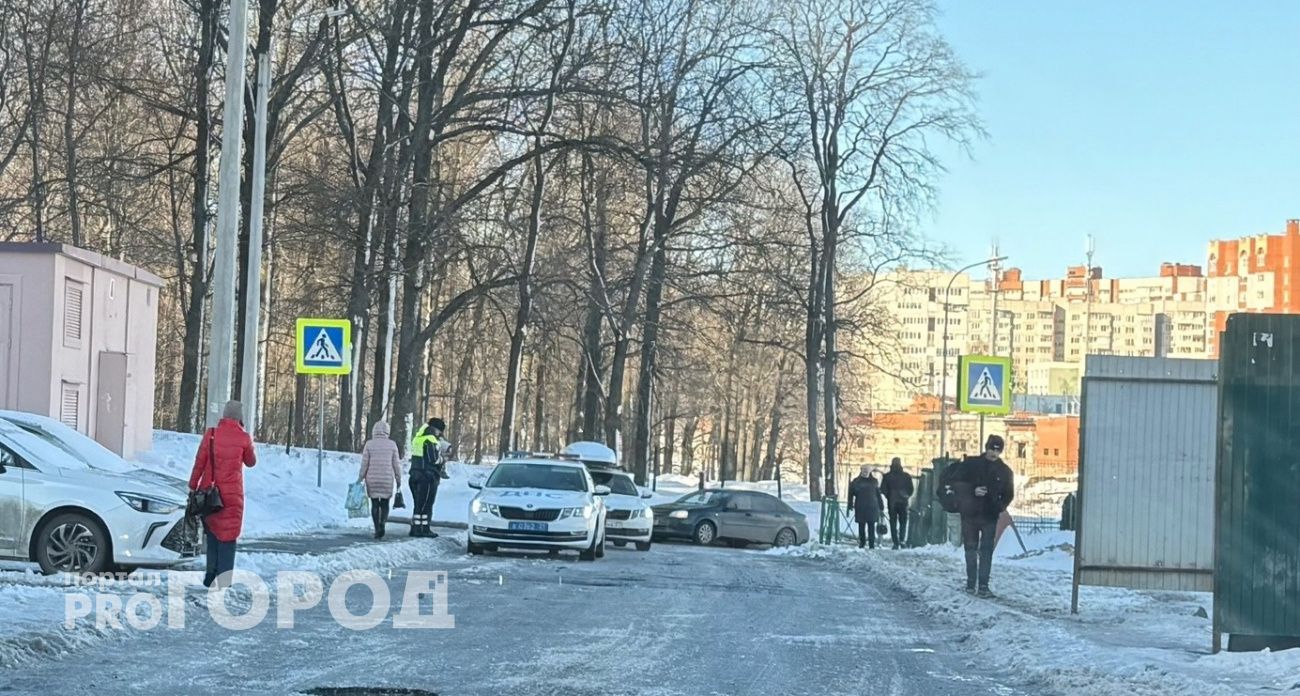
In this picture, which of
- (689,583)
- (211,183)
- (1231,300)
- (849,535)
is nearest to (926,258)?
(849,535)

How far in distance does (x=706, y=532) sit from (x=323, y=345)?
37.5 feet

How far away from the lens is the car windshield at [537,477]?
77.2 feet

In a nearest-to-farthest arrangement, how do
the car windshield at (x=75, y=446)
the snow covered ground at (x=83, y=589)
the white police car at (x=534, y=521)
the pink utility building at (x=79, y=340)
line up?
the snow covered ground at (x=83, y=589)
the car windshield at (x=75, y=446)
the white police car at (x=534, y=521)
the pink utility building at (x=79, y=340)

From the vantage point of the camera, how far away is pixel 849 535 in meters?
39.6

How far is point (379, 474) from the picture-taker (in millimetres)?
23594

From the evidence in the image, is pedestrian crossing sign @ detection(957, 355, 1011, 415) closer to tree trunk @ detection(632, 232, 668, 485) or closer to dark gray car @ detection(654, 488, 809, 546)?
dark gray car @ detection(654, 488, 809, 546)

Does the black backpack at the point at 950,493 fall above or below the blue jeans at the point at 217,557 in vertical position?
above

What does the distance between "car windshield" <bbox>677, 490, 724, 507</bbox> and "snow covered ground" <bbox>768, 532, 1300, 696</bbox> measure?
9.62 metres

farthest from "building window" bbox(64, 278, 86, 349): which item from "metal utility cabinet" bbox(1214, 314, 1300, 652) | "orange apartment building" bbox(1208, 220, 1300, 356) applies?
"orange apartment building" bbox(1208, 220, 1300, 356)

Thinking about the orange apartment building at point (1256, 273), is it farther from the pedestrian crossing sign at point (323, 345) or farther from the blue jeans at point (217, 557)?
the blue jeans at point (217, 557)

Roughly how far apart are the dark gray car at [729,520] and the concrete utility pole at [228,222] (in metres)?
16.0

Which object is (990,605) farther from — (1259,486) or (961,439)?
(961,439)

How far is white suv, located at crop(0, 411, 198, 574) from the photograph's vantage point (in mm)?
14609

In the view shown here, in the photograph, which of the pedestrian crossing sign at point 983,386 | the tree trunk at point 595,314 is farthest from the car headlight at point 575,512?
the tree trunk at point 595,314
